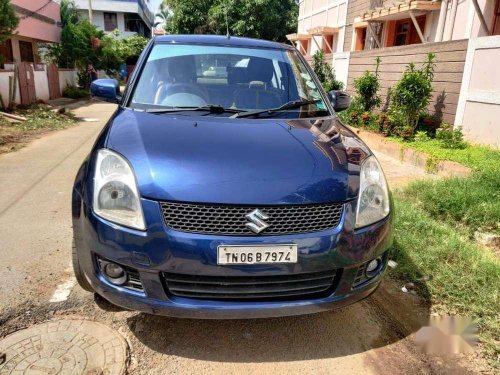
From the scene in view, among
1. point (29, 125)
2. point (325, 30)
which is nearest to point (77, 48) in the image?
point (29, 125)

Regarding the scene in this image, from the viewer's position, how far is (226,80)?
10.5 ft

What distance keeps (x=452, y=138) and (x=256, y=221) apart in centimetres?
577

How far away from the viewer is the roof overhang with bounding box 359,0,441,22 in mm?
11430

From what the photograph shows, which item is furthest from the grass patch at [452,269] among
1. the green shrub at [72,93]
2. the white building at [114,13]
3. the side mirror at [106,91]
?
the white building at [114,13]

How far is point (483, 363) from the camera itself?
2.22 meters

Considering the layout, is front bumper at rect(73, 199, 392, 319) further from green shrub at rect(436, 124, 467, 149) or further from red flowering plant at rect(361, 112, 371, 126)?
red flowering plant at rect(361, 112, 371, 126)

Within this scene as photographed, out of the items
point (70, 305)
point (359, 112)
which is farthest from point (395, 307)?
point (359, 112)

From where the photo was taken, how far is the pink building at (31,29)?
16.8 meters

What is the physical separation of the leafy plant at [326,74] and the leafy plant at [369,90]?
245 cm

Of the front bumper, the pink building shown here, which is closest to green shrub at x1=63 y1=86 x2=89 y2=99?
the pink building

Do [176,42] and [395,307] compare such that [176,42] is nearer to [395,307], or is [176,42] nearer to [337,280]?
[337,280]

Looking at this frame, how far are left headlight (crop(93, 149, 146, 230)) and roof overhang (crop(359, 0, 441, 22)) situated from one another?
11.8 m

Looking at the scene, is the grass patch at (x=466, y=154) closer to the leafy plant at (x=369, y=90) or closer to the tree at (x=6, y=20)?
the leafy plant at (x=369, y=90)

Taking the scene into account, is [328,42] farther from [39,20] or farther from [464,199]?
[464,199]
